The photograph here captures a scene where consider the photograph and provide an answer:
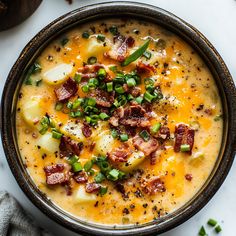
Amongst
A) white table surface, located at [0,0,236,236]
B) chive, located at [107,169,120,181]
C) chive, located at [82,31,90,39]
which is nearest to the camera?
chive, located at [107,169,120,181]

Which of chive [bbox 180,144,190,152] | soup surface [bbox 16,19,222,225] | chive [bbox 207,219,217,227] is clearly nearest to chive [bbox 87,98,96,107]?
soup surface [bbox 16,19,222,225]

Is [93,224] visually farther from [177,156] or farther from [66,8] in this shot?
[66,8]

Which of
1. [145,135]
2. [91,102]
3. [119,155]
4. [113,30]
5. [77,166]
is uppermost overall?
[113,30]

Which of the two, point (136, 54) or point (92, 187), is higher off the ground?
point (136, 54)

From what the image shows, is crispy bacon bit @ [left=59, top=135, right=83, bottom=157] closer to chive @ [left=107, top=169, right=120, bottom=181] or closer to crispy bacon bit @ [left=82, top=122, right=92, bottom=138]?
crispy bacon bit @ [left=82, top=122, right=92, bottom=138]

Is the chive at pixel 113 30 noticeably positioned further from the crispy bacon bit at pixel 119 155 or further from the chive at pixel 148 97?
the crispy bacon bit at pixel 119 155

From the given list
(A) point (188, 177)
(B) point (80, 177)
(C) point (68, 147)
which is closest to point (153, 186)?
(A) point (188, 177)

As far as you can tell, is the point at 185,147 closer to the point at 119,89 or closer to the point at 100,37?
the point at 119,89

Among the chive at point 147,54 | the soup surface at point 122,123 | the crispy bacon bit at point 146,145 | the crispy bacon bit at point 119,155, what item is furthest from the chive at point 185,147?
the chive at point 147,54
